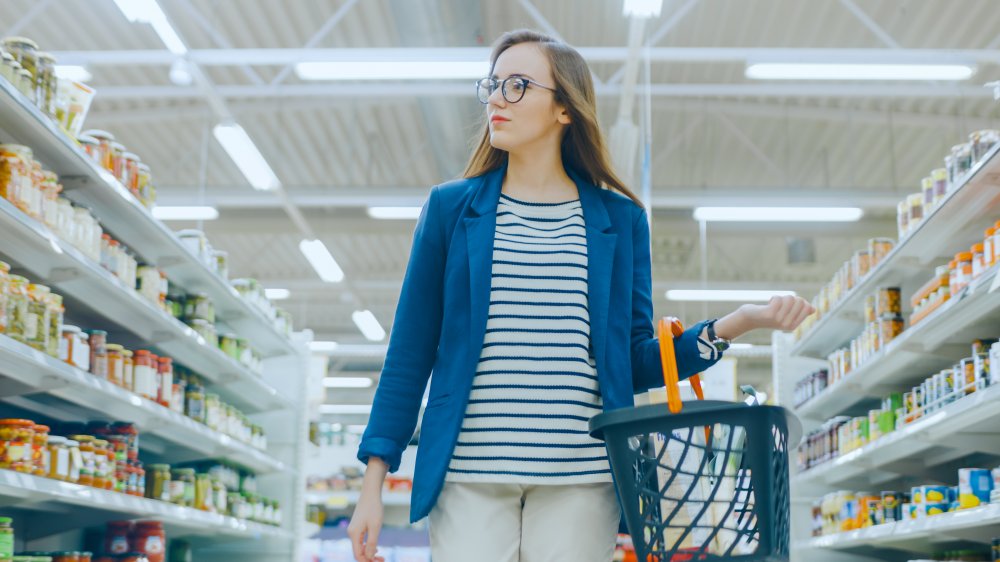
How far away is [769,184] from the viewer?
14.4 m

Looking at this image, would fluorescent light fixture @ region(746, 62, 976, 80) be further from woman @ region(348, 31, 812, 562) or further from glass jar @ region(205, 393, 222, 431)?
woman @ region(348, 31, 812, 562)

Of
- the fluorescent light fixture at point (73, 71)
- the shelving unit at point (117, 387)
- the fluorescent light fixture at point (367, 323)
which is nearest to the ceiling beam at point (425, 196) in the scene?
the fluorescent light fixture at point (367, 323)

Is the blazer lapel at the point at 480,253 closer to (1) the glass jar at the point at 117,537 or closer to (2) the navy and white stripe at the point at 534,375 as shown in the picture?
(2) the navy and white stripe at the point at 534,375

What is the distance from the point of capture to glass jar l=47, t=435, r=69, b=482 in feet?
12.0

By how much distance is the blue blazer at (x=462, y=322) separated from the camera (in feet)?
5.61

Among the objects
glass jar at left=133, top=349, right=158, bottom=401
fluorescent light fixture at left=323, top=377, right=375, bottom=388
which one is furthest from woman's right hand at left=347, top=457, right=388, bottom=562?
fluorescent light fixture at left=323, top=377, right=375, bottom=388

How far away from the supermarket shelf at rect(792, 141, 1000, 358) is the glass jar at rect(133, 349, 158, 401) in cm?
308

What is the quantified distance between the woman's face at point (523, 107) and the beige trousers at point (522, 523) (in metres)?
0.59

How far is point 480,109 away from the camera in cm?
1034

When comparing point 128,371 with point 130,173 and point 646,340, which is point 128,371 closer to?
point 130,173

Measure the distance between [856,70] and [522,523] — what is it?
6839mm

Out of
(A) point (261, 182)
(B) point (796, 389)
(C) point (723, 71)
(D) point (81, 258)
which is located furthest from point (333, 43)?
(D) point (81, 258)

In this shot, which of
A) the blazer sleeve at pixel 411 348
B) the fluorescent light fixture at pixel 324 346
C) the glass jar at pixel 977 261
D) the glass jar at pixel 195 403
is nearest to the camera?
the blazer sleeve at pixel 411 348

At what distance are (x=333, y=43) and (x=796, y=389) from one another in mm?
5776
